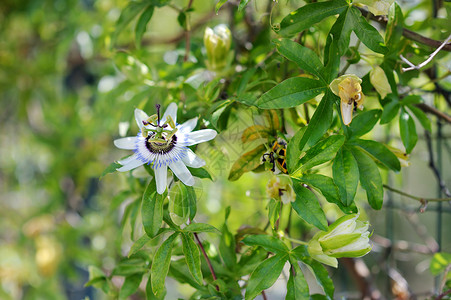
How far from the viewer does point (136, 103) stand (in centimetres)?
74

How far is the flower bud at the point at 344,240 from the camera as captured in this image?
19.6 inches

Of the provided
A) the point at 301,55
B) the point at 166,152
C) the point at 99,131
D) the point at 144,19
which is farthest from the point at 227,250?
the point at 99,131

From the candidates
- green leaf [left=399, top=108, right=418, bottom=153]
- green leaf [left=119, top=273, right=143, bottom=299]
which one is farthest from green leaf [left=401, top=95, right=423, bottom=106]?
green leaf [left=119, top=273, right=143, bottom=299]

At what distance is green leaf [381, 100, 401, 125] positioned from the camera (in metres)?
0.56

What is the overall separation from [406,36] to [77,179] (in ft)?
4.17

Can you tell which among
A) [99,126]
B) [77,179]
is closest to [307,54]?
[99,126]

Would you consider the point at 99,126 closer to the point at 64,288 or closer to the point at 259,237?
the point at 64,288

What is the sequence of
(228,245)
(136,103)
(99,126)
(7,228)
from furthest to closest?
(7,228) < (99,126) < (136,103) < (228,245)

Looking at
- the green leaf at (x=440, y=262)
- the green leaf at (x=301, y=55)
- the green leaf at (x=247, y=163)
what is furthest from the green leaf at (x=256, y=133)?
the green leaf at (x=440, y=262)

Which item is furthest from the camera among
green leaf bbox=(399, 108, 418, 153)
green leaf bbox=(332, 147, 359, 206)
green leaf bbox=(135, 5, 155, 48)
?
green leaf bbox=(135, 5, 155, 48)

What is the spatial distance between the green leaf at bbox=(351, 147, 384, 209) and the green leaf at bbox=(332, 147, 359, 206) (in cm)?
3

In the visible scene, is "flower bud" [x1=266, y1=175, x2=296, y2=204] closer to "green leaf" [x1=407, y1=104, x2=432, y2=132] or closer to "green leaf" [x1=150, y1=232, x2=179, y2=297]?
"green leaf" [x1=150, y1=232, x2=179, y2=297]

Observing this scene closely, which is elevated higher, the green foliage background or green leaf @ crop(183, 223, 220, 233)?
green leaf @ crop(183, 223, 220, 233)

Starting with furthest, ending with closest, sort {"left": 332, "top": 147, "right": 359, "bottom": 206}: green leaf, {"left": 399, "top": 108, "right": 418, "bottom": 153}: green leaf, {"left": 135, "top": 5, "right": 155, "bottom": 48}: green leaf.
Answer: {"left": 135, "top": 5, "right": 155, "bottom": 48}: green leaf, {"left": 399, "top": 108, "right": 418, "bottom": 153}: green leaf, {"left": 332, "top": 147, "right": 359, "bottom": 206}: green leaf
